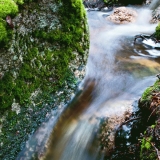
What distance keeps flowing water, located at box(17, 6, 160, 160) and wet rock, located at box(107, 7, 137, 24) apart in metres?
1.08

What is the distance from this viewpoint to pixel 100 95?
209 inches

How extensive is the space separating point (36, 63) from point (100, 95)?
5.63ft

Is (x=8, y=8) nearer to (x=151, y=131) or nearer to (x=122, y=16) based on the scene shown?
(x=151, y=131)

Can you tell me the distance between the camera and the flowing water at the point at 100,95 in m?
4.34

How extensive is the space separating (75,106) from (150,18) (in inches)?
236

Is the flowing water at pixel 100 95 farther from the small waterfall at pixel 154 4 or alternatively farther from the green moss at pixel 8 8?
the small waterfall at pixel 154 4

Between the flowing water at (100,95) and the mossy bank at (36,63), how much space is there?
0.30 metres

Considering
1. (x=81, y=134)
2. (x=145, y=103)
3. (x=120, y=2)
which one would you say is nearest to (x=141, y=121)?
(x=145, y=103)

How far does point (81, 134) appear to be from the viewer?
4504 mm

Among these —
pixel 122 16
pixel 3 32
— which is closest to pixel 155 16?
pixel 122 16

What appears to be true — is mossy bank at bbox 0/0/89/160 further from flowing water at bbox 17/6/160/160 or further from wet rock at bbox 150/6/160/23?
wet rock at bbox 150/6/160/23

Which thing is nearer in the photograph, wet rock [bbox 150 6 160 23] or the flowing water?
the flowing water

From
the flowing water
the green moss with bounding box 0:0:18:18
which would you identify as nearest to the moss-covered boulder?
the flowing water

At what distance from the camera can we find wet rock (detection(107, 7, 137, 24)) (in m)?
9.02
